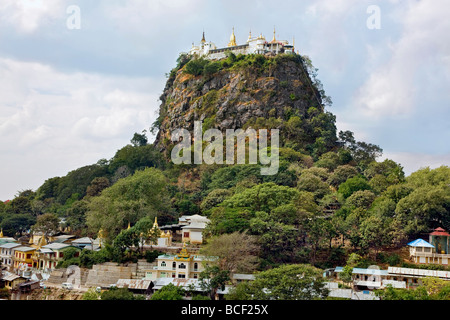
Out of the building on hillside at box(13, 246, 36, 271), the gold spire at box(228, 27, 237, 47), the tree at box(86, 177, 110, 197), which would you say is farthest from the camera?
the gold spire at box(228, 27, 237, 47)

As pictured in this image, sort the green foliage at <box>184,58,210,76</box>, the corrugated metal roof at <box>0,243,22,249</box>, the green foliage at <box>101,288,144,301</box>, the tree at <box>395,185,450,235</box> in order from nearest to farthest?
the green foliage at <box>101,288,144,301</box> → the tree at <box>395,185,450,235</box> → the corrugated metal roof at <box>0,243,22,249</box> → the green foliage at <box>184,58,210,76</box>

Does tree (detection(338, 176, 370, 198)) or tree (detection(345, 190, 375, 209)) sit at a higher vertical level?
tree (detection(338, 176, 370, 198))

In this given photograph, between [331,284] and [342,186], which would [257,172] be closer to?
[342,186]

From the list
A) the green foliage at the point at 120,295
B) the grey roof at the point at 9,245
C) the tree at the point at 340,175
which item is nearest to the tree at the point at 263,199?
the tree at the point at 340,175

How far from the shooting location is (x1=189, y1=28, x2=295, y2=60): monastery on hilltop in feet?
243

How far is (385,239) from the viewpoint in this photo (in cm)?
3716

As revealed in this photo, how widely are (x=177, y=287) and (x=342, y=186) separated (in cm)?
2137

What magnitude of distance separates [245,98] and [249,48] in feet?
33.9

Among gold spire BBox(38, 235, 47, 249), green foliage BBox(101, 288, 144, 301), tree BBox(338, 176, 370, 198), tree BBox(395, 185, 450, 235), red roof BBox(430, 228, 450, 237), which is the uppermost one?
tree BBox(338, 176, 370, 198)

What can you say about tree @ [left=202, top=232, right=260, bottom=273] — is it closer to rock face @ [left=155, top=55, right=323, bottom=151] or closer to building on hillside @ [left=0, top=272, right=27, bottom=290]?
building on hillside @ [left=0, top=272, right=27, bottom=290]

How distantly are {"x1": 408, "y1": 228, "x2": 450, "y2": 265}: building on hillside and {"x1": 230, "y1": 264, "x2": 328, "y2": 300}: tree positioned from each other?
10765mm

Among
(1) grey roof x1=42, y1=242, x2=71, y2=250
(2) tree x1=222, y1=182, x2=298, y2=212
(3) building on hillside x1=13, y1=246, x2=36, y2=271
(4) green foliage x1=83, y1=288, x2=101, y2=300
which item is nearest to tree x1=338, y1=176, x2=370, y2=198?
(2) tree x1=222, y1=182, x2=298, y2=212

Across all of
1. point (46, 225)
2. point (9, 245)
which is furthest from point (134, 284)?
point (46, 225)

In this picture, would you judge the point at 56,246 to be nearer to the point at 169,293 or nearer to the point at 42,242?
the point at 42,242
